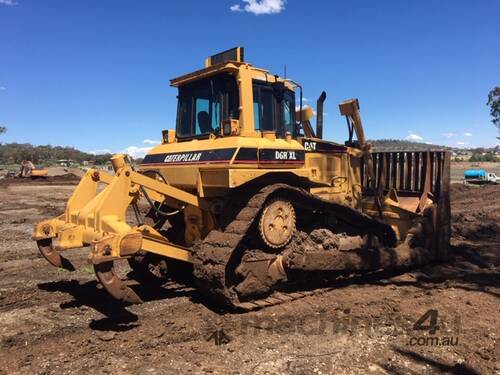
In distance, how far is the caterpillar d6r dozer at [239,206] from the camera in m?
5.62

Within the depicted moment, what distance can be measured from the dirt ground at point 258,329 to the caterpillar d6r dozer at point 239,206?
0.40 m

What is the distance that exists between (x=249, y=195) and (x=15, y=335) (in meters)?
3.17

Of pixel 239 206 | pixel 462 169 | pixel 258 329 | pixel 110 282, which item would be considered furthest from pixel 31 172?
pixel 462 169

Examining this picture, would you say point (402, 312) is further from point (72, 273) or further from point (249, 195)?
point (72, 273)

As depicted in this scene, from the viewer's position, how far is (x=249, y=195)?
612cm

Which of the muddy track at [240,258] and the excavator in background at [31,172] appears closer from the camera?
the muddy track at [240,258]

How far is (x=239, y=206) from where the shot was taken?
6.04 meters

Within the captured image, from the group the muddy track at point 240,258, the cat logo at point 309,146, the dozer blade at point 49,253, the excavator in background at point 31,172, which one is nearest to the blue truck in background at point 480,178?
the cat logo at point 309,146

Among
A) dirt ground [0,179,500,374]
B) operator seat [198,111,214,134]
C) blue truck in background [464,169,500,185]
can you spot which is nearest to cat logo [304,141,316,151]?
operator seat [198,111,214,134]

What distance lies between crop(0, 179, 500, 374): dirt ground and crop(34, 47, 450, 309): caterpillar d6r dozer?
0.40m

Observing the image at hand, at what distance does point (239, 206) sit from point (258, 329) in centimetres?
160

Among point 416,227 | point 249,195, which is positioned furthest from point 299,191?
point 416,227

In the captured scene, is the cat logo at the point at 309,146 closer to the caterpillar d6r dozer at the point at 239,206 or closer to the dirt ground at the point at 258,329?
the caterpillar d6r dozer at the point at 239,206

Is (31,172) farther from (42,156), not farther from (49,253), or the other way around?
(42,156)
